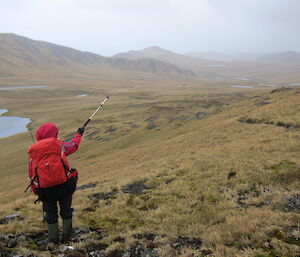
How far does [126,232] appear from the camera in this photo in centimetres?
763

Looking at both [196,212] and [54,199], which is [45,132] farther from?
[196,212]

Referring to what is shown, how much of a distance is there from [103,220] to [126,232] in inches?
63.7

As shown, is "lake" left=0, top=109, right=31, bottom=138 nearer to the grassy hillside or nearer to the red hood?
the grassy hillside

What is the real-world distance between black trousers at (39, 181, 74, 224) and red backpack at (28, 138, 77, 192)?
0.22 meters

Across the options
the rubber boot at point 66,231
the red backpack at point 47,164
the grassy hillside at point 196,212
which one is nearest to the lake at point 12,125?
the grassy hillside at point 196,212

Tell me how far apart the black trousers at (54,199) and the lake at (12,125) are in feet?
267

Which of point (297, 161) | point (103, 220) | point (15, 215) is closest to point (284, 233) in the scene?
point (103, 220)

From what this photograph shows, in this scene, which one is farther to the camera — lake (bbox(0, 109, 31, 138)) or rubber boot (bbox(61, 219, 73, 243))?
lake (bbox(0, 109, 31, 138))

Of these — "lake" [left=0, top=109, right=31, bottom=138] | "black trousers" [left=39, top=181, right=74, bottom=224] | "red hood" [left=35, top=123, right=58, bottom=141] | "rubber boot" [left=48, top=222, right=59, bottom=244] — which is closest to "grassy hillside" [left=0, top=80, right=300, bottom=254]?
"rubber boot" [left=48, top=222, right=59, bottom=244]

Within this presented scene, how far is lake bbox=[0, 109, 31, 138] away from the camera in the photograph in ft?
268

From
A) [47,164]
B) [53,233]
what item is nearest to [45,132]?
[47,164]

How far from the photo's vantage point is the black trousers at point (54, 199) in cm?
648

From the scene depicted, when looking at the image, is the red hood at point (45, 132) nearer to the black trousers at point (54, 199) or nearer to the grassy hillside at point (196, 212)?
the black trousers at point (54, 199)

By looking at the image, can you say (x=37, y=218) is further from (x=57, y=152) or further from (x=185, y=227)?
(x=185, y=227)
